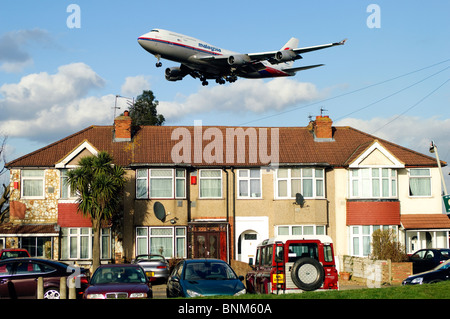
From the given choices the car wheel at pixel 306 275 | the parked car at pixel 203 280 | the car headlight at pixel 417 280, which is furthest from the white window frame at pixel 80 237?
the car wheel at pixel 306 275

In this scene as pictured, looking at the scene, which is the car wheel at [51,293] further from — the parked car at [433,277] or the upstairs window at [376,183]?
the upstairs window at [376,183]

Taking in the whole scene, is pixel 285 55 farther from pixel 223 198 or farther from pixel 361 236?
pixel 361 236

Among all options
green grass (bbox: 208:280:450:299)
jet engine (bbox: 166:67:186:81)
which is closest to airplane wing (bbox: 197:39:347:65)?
jet engine (bbox: 166:67:186:81)

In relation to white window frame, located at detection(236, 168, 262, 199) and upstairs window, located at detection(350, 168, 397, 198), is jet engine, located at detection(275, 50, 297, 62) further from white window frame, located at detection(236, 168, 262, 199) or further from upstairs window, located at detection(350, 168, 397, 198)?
upstairs window, located at detection(350, 168, 397, 198)

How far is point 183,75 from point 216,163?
24.4ft

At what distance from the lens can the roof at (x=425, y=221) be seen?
37594 millimetres

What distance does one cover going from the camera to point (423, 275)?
22.5 metres

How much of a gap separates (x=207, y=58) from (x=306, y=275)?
78.5 feet

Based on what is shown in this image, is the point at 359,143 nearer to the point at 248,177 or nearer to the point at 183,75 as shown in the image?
the point at 248,177

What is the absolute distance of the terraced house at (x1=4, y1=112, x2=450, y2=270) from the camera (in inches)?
1442

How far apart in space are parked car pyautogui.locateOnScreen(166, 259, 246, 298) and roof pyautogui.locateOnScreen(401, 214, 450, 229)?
21.0 metres

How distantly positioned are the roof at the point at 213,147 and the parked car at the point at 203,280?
58.8 feet
